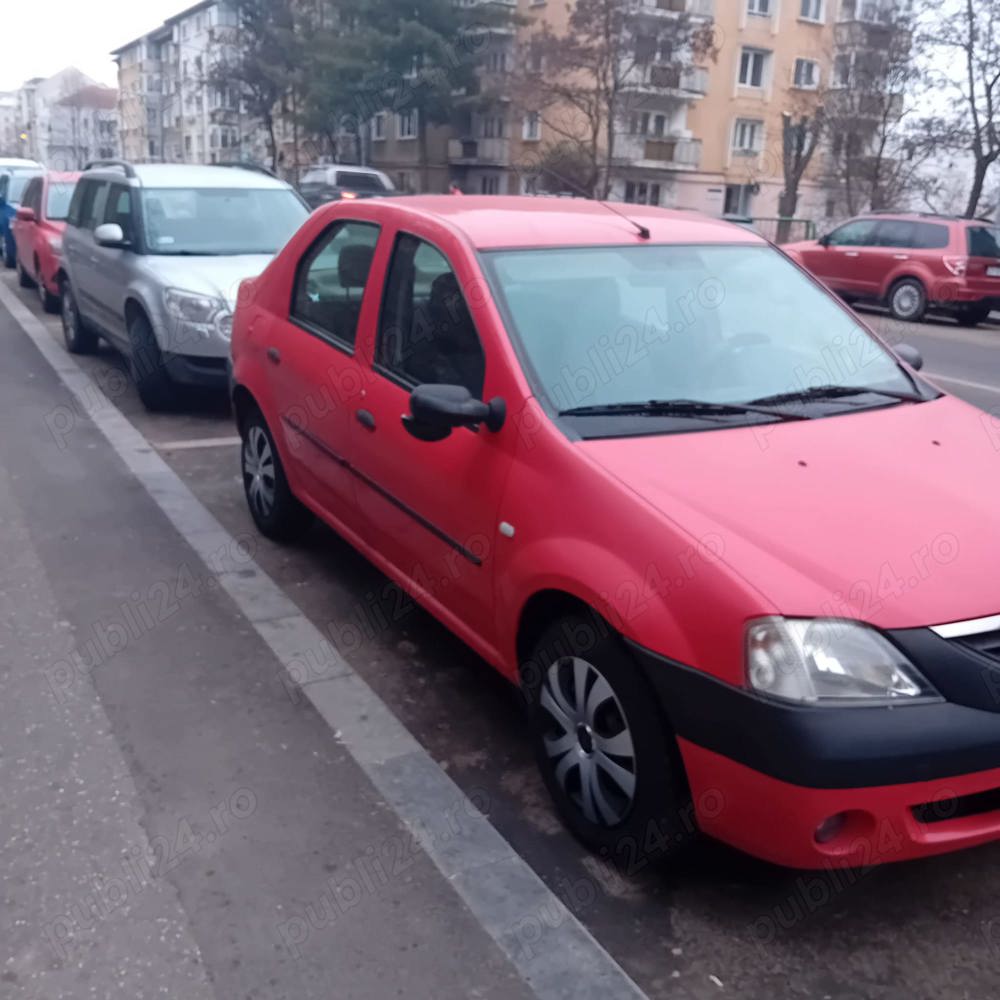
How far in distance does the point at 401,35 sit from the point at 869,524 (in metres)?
44.5

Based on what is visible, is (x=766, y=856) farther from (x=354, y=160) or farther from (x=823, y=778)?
(x=354, y=160)

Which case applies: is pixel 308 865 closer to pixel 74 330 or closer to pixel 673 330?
pixel 673 330

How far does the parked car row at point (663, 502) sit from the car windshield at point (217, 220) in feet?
12.7

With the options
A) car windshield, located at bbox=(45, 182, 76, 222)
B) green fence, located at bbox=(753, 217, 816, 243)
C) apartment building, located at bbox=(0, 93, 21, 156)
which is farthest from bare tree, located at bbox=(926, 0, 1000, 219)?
apartment building, located at bbox=(0, 93, 21, 156)

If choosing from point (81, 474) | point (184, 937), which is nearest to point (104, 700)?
point (184, 937)

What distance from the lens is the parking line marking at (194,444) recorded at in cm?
764

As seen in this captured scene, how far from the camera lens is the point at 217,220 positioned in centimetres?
916

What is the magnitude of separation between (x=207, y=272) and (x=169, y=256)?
1.62 feet

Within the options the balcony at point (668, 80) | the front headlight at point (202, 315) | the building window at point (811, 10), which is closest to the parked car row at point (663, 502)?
the front headlight at point (202, 315)

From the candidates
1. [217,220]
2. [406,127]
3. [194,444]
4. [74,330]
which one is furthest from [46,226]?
[406,127]

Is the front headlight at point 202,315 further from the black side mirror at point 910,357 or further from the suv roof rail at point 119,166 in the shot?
the black side mirror at point 910,357

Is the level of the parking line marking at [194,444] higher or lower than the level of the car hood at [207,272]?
lower

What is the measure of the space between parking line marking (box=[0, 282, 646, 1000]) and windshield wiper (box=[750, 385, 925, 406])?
1.62 meters

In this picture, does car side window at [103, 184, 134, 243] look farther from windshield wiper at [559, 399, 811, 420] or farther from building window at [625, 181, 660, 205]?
building window at [625, 181, 660, 205]
